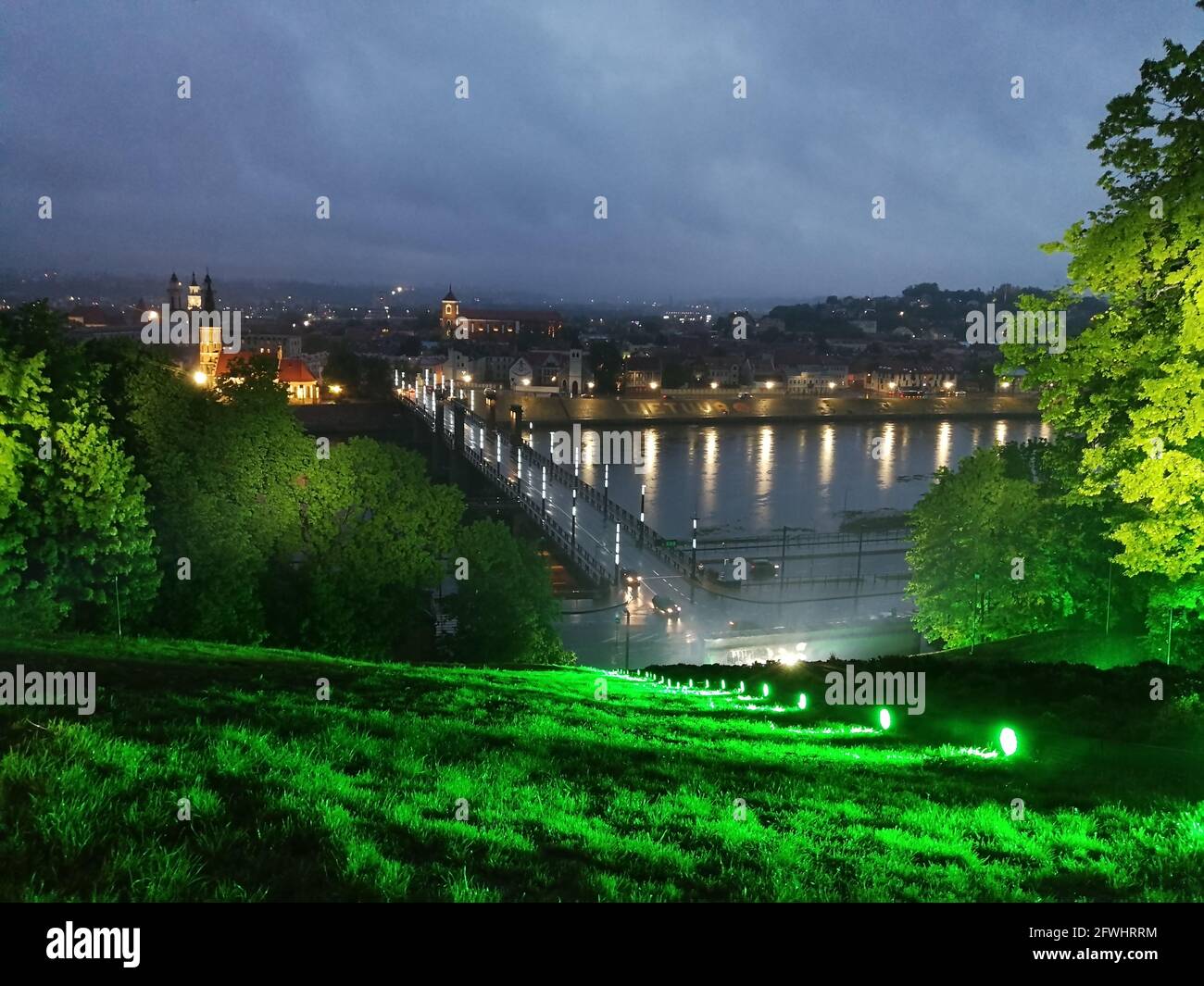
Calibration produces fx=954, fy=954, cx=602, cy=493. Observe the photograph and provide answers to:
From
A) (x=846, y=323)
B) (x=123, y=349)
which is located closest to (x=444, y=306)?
(x=846, y=323)

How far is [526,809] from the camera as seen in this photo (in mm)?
3982

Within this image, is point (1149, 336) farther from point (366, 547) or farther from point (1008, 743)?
point (366, 547)

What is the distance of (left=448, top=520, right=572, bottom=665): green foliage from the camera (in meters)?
16.3

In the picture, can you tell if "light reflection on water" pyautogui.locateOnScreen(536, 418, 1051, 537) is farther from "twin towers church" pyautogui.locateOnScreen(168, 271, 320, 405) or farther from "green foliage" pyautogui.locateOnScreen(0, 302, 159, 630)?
"green foliage" pyautogui.locateOnScreen(0, 302, 159, 630)

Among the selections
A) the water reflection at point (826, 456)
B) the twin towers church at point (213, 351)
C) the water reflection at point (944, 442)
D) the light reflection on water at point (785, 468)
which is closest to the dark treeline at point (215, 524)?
the light reflection on water at point (785, 468)

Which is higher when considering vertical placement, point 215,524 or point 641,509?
point 215,524

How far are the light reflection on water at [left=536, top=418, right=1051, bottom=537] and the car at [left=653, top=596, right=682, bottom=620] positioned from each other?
8.38 m

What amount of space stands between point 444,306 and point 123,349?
10373 centimetres

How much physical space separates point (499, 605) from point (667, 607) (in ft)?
29.9

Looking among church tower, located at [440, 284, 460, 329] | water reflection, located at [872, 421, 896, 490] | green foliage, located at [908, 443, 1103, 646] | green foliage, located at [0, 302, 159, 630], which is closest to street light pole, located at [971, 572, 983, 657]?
green foliage, located at [908, 443, 1103, 646]

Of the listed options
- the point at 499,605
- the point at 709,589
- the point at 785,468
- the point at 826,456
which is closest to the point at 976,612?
the point at 499,605

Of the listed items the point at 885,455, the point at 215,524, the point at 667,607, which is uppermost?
the point at 885,455
